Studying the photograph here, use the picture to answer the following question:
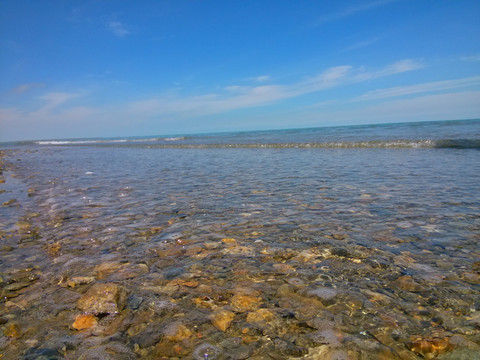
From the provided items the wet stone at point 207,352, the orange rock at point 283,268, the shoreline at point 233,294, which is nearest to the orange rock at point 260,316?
the shoreline at point 233,294

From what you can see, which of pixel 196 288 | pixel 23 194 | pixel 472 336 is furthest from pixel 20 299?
pixel 23 194

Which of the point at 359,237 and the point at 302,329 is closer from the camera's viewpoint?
the point at 302,329

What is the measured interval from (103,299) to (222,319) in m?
1.11

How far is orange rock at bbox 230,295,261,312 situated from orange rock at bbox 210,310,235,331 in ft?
0.27

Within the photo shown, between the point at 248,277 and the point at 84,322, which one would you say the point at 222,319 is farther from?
the point at 84,322

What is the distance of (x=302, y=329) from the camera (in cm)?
211

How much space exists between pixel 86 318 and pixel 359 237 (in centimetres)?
324

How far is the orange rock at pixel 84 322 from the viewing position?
7.33 ft

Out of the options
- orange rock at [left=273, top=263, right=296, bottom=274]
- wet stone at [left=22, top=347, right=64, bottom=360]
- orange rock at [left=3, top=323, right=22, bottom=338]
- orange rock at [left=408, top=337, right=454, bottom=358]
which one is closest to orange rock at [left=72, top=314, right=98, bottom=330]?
wet stone at [left=22, top=347, right=64, bottom=360]

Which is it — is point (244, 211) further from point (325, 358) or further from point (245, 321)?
point (325, 358)

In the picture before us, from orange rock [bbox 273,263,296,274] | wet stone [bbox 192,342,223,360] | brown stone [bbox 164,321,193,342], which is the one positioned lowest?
wet stone [bbox 192,342,223,360]

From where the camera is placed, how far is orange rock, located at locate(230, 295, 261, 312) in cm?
239

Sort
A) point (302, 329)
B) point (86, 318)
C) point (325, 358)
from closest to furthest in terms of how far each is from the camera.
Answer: point (325, 358)
point (302, 329)
point (86, 318)

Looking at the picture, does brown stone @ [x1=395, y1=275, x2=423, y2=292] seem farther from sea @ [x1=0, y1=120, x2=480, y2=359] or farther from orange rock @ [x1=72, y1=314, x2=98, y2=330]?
orange rock @ [x1=72, y1=314, x2=98, y2=330]
